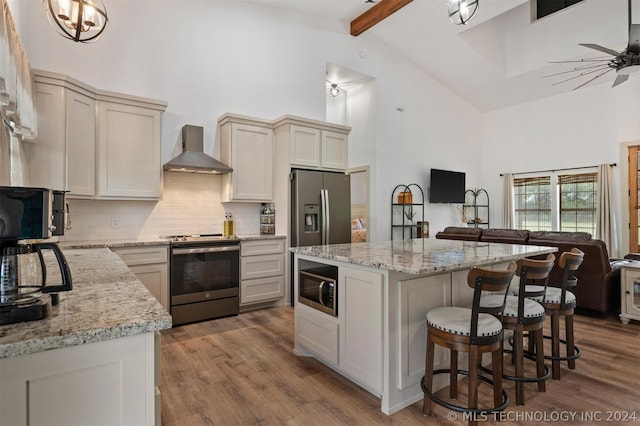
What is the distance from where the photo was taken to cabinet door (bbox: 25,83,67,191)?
9.64 feet

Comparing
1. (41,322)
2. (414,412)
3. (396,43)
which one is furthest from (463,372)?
(396,43)

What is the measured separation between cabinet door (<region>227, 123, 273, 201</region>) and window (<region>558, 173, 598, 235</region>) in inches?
239

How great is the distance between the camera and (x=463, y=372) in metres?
2.21

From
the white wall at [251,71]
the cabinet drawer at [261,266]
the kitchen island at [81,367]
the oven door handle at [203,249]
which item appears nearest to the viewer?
the kitchen island at [81,367]

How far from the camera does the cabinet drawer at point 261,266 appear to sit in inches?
160

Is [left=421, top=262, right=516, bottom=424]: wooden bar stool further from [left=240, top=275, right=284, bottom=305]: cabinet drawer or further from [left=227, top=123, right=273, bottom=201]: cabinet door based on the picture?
[left=227, top=123, right=273, bottom=201]: cabinet door

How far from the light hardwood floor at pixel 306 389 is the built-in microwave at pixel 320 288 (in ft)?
1.64

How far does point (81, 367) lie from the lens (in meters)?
0.93

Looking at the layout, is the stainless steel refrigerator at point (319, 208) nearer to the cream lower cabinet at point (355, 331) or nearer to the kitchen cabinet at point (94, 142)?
the kitchen cabinet at point (94, 142)

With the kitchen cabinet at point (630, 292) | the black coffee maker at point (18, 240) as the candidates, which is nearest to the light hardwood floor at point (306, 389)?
the kitchen cabinet at point (630, 292)

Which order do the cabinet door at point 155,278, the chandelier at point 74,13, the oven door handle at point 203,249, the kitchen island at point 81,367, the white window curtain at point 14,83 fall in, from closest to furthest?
1. the kitchen island at point 81,367
2. the white window curtain at point 14,83
3. the chandelier at point 74,13
4. the cabinet door at point 155,278
5. the oven door handle at point 203,249

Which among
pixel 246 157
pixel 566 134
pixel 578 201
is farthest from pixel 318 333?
pixel 566 134

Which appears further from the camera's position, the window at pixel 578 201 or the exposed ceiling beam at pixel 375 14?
the window at pixel 578 201

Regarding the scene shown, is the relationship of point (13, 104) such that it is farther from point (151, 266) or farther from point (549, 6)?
point (549, 6)
